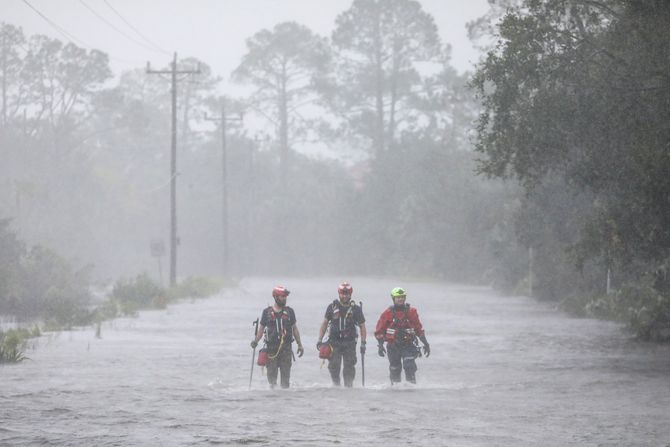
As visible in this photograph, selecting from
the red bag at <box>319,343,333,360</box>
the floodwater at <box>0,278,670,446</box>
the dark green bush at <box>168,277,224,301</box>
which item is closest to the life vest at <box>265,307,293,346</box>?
the red bag at <box>319,343,333,360</box>

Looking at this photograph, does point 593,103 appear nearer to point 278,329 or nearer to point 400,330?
point 400,330

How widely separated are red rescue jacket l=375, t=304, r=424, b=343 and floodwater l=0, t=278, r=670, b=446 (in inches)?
31.7

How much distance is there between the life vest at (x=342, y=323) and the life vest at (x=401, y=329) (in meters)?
0.54

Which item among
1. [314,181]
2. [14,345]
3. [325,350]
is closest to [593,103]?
[325,350]

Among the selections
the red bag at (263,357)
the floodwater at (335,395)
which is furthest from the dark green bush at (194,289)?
the red bag at (263,357)

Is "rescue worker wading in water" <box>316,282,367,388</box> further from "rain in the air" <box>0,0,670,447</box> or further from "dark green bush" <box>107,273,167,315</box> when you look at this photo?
"dark green bush" <box>107,273,167,315</box>

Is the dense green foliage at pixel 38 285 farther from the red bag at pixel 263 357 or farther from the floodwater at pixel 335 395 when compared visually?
the red bag at pixel 263 357

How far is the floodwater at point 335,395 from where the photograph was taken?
1397 cm

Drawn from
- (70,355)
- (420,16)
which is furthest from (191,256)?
(70,355)

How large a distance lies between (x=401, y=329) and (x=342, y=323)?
0.86 metres

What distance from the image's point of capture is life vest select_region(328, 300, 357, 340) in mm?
17891

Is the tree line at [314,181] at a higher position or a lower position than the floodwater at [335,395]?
higher

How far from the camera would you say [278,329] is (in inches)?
696

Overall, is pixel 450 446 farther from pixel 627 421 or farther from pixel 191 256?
pixel 191 256
